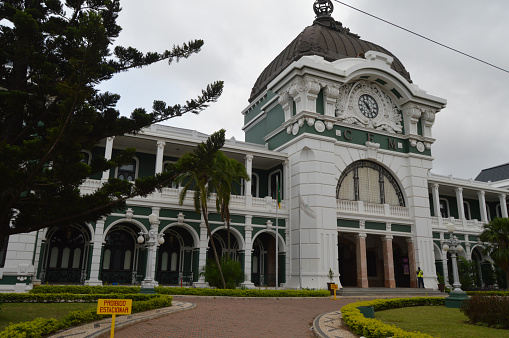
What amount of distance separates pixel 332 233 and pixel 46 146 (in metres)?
19.3

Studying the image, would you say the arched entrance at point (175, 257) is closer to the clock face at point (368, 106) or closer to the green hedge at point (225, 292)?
the green hedge at point (225, 292)

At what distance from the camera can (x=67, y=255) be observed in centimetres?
2438

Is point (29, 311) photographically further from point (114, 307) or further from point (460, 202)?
point (460, 202)

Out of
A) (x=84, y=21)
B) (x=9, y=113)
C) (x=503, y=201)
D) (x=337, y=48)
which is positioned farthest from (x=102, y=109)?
(x=503, y=201)

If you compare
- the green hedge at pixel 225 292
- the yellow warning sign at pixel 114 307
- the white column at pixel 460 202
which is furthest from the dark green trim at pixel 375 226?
the yellow warning sign at pixel 114 307

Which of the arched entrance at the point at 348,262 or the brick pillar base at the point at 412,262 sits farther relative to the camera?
the arched entrance at the point at 348,262

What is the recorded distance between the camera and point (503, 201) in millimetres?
37625

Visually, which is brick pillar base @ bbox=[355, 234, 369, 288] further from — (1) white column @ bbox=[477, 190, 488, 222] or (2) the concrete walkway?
(1) white column @ bbox=[477, 190, 488, 222]

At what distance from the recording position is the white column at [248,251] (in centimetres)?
2457

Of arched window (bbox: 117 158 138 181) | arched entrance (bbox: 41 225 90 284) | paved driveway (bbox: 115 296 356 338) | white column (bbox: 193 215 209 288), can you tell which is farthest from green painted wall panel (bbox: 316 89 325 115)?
arched entrance (bbox: 41 225 90 284)

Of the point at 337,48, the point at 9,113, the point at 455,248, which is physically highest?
the point at 337,48

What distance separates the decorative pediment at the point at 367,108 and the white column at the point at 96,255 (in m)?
16.9

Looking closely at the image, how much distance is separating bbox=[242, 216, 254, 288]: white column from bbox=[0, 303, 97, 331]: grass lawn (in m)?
12.1

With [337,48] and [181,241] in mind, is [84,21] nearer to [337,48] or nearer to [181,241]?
[181,241]
